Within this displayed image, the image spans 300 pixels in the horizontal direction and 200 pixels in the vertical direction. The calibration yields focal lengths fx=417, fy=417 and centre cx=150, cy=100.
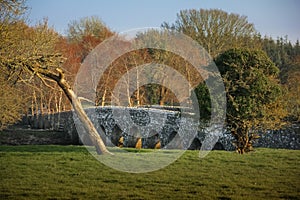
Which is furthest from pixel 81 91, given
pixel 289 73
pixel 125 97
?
pixel 289 73

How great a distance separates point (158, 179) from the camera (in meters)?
10.3

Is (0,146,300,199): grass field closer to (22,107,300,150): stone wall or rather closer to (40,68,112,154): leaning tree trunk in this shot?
(40,68,112,154): leaning tree trunk

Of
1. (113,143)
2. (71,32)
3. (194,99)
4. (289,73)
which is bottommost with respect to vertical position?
(113,143)

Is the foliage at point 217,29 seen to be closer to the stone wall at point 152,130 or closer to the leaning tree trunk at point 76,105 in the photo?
the stone wall at point 152,130

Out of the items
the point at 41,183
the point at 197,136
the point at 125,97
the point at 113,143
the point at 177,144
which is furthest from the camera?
the point at 125,97

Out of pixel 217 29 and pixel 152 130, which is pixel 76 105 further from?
pixel 217 29

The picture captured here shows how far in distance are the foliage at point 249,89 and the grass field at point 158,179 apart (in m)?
1.96

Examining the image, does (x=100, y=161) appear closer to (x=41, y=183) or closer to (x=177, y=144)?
(x=41, y=183)

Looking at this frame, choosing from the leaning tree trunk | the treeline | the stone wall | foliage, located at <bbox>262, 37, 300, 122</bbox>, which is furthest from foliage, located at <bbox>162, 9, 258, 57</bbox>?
the leaning tree trunk

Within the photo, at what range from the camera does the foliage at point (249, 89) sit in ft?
49.8

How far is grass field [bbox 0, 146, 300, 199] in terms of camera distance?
863 centimetres

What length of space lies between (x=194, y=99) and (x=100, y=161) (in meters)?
4.80

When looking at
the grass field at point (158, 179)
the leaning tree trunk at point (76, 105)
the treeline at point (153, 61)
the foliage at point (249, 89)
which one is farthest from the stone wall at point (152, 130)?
the grass field at point (158, 179)

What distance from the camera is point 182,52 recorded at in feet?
106
